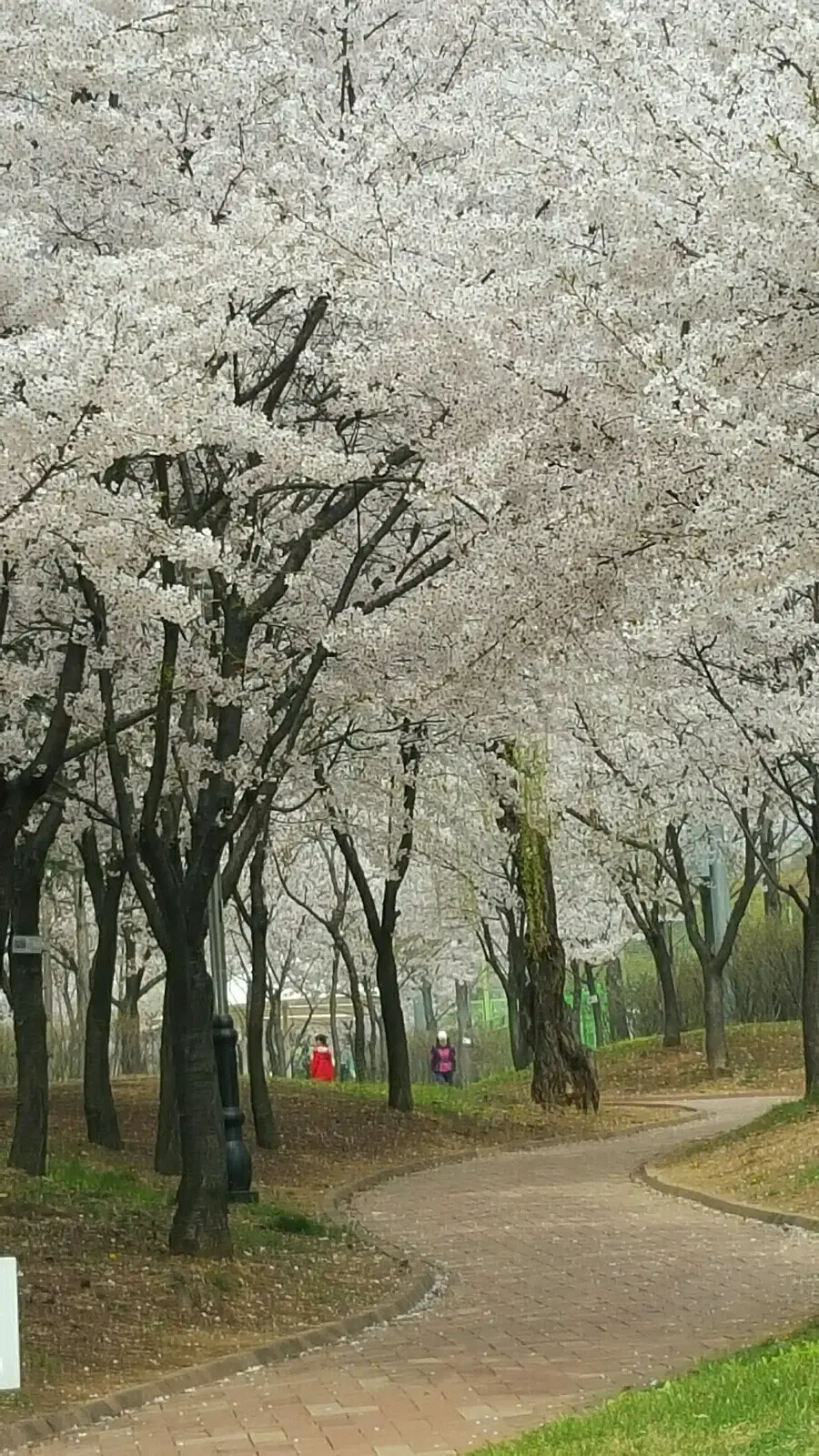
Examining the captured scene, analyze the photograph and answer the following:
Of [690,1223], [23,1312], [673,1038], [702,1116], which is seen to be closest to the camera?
[23,1312]

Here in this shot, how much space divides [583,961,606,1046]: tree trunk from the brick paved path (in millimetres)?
32577

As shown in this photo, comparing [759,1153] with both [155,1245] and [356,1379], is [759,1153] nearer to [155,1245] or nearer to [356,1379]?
[155,1245]

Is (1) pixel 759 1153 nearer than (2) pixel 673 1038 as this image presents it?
Yes

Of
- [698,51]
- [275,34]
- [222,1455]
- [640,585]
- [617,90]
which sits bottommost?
[222,1455]

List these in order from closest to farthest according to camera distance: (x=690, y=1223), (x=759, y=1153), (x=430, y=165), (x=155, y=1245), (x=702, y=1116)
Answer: (x=430, y=165)
(x=155, y=1245)
(x=690, y=1223)
(x=759, y=1153)
(x=702, y=1116)

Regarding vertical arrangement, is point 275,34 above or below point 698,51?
above

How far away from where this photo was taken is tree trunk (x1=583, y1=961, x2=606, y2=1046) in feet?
168

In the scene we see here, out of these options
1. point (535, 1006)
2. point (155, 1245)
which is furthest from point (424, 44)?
point (535, 1006)

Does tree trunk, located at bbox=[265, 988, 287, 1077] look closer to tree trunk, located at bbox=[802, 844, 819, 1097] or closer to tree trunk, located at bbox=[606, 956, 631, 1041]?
tree trunk, located at bbox=[606, 956, 631, 1041]

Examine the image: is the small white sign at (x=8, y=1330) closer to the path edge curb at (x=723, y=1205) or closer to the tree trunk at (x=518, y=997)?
the path edge curb at (x=723, y=1205)

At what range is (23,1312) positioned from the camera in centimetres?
1099

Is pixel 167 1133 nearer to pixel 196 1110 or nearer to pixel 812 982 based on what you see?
pixel 196 1110

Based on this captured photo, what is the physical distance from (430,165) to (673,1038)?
29152 mm

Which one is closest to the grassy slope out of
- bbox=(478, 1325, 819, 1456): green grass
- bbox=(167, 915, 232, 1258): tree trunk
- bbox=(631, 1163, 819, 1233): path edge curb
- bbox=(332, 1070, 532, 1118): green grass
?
bbox=(332, 1070, 532, 1118): green grass
